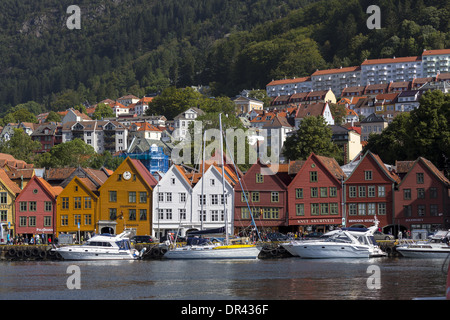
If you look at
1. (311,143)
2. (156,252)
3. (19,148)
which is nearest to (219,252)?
(156,252)

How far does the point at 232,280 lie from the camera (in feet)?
187

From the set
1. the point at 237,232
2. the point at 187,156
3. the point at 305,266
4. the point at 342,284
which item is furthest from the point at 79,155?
the point at 342,284

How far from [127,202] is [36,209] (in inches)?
455

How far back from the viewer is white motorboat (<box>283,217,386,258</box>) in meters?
76.9

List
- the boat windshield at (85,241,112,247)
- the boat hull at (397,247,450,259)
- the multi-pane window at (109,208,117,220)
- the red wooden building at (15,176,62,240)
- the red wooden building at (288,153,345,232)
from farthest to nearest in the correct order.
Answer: the red wooden building at (15,176,62,240) → the multi-pane window at (109,208,117,220) → the red wooden building at (288,153,345,232) → the boat windshield at (85,241,112,247) → the boat hull at (397,247,450,259)

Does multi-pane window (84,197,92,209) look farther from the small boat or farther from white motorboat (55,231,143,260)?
the small boat

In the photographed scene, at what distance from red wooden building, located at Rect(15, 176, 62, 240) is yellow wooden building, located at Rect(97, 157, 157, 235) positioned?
20.7 feet

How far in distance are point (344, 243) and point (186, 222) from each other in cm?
2591

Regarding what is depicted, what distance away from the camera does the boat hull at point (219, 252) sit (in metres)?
75.4

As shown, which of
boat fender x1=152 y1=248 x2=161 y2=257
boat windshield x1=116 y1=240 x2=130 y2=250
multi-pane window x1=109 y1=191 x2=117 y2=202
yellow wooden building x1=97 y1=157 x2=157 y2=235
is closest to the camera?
boat windshield x1=116 y1=240 x2=130 y2=250

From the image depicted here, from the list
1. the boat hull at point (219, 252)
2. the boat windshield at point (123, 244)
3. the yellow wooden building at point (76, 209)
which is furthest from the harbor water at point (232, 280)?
the yellow wooden building at point (76, 209)

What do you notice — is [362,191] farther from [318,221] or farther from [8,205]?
[8,205]

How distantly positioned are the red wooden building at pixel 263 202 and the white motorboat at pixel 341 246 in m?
17.1

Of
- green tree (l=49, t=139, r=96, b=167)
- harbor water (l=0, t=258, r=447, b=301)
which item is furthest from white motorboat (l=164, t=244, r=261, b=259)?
green tree (l=49, t=139, r=96, b=167)
